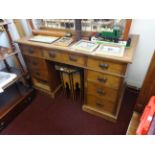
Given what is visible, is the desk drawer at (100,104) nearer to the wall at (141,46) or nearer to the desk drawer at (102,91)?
the desk drawer at (102,91)

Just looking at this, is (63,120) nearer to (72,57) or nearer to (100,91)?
(100,91)

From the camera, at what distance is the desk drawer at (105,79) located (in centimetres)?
112

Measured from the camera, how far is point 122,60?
0.96 meters

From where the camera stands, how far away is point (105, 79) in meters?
1.17

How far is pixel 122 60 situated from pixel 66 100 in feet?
3.47

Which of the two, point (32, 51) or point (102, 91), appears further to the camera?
point (32, 51)

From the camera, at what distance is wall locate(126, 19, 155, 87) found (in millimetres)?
1319

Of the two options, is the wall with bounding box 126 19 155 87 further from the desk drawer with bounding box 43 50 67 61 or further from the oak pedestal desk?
the desk drawer with bounding box 43 50 67 61

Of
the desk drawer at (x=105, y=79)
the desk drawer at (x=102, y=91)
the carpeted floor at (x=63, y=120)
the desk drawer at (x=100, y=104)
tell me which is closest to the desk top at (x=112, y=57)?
the desk drawer at (x=105, y=79)

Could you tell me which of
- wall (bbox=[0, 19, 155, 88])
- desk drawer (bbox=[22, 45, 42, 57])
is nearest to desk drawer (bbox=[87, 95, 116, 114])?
wall (bbox=[0, 19, 155, 88])

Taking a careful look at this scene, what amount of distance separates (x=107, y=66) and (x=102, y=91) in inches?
12.2

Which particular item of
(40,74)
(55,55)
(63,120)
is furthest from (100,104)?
(40,74)

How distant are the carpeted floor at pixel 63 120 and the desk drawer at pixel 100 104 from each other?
0.14 meters
